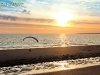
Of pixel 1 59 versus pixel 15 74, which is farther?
pixel 1 59

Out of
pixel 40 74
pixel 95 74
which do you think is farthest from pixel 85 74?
pixel 40 74

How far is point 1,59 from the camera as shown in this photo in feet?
74.1

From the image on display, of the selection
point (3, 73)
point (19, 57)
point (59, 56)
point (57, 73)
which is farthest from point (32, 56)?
point (57, 73)

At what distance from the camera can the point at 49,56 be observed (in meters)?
26.5

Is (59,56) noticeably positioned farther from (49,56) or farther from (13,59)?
(13,59)

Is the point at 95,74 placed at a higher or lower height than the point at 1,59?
lower

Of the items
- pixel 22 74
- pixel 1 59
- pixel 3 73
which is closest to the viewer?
pixel 22 74

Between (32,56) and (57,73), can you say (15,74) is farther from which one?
(32,56)

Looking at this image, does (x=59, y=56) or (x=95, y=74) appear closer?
(x=95, y=74)

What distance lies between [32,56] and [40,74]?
39.9 ft

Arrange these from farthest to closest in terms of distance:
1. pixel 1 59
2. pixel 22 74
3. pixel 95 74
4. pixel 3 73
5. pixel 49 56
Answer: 1. pixel 49 56
2. pixel 1 59
3. pixel 3 73
4. pixel 22 74
5. pixel 95 74

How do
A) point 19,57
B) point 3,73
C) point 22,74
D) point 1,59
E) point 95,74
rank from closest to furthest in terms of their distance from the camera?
point 95,74 → point 22,74 → point 3,73 → point 1,59 → point 19,57

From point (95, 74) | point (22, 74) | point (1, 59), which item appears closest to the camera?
point (95, 74)

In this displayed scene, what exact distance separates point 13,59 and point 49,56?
5176 mm
